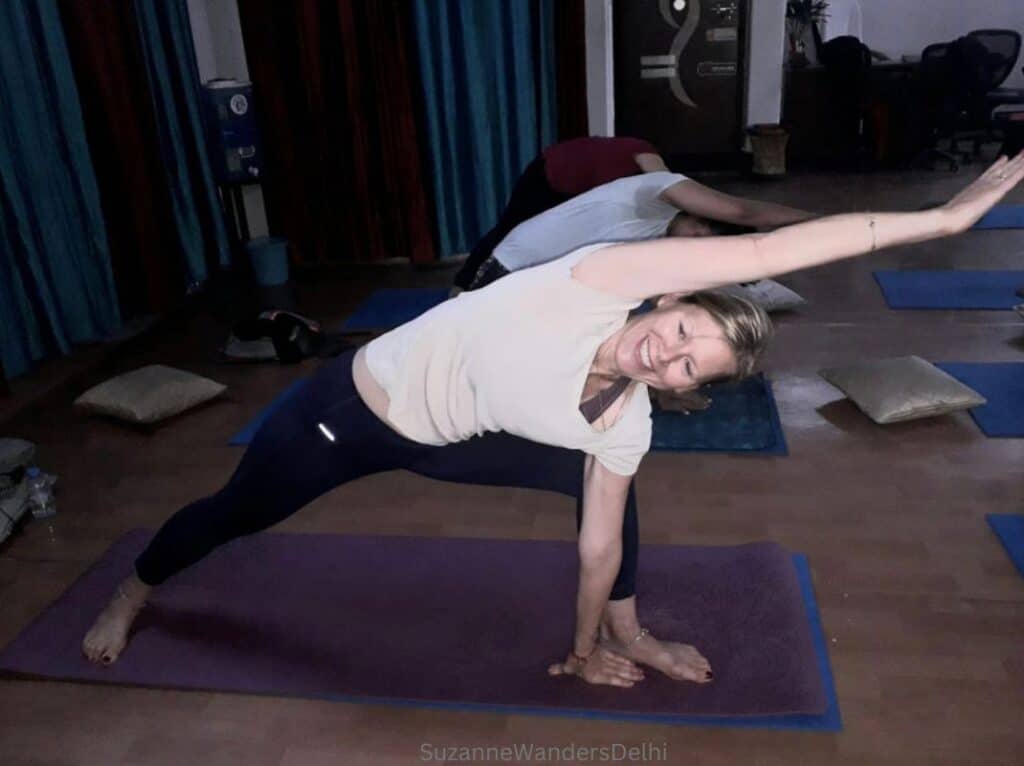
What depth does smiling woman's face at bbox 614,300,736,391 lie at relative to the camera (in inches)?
51.7

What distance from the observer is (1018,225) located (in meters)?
Result: 4.96

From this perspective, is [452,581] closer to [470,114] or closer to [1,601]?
[1,601]

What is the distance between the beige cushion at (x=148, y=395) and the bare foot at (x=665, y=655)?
1.93m

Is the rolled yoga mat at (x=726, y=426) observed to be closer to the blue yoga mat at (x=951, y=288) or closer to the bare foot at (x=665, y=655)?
the bare foot at (x=665, y=655)

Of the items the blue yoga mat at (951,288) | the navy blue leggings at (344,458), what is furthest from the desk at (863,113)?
the navy blue leggings at (344,458)

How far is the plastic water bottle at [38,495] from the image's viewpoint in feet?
8.56

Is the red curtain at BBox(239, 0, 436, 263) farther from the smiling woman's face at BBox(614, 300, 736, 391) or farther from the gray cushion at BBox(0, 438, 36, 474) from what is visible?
the smiling woman's face at BBox(614, 300, 736, 391)

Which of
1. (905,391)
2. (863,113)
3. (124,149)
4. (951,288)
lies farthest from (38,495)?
(863,113)

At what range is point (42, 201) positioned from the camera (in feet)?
11.5

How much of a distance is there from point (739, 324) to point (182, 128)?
3.93 metres

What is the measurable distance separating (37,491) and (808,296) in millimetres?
3172

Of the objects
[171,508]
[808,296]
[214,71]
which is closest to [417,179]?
[214,71]

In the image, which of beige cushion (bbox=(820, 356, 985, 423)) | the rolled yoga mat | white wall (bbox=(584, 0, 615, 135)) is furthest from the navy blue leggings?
white wall (bbox=(584, 0, 615, 135))

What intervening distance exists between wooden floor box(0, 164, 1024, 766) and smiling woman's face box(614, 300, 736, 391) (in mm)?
772
